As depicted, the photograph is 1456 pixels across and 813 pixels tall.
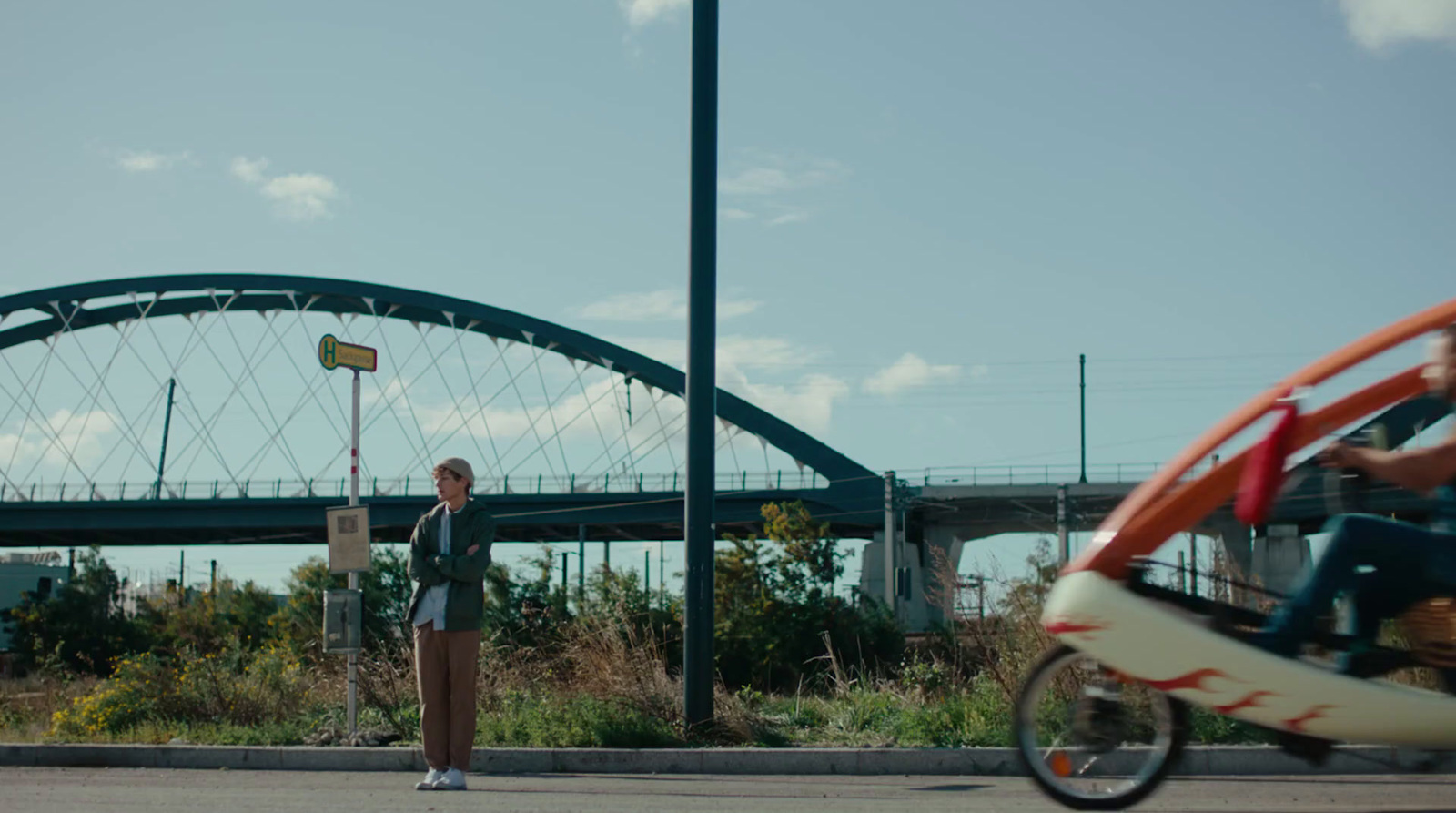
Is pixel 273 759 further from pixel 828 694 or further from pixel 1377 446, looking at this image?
pixel 1377 446

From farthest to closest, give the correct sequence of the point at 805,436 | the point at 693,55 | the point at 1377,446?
the point at 805,436 < the point at 693,55 < the point at 1377,446

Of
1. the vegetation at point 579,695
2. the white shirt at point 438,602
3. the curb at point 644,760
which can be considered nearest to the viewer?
the curb at point 644,760

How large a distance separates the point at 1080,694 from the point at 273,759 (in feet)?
20.5

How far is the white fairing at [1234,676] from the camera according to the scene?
458 cm

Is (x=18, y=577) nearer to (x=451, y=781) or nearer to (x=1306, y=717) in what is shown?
(x=451, y=781)

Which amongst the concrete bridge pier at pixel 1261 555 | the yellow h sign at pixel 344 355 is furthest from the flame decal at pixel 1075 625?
the yellow h sign at pixel 344 355

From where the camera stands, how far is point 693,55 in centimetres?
1027

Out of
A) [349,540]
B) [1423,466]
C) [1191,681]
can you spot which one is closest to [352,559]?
[349,540]

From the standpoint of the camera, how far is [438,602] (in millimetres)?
7945

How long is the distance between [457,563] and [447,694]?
79 cm

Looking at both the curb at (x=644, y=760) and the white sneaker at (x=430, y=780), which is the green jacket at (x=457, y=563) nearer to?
the white sneaker at (x=430, y=780)

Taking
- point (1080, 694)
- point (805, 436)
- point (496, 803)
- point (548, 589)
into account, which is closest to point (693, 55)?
point (496, 803)

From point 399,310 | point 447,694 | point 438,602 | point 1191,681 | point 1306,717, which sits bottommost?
point 447,694

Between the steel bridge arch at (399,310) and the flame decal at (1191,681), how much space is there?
54.0 metres
